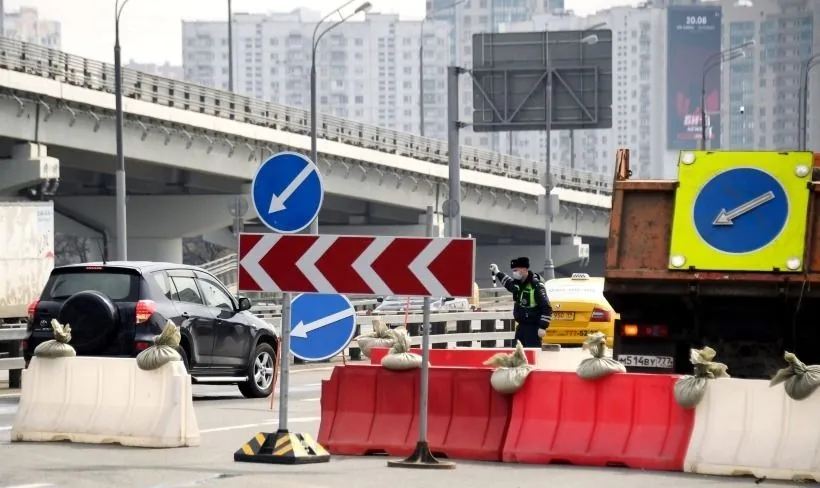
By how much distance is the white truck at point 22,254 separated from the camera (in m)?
35.9

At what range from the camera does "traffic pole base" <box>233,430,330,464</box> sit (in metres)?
13.2

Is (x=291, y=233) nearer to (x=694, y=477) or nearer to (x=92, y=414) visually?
(x=92, y=414)

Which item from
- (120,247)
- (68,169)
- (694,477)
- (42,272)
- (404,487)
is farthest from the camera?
(68,169)

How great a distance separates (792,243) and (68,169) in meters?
48.8

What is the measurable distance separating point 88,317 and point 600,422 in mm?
6641

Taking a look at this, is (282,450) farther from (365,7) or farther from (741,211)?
(365,7)

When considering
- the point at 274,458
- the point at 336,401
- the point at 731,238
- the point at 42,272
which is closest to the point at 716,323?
the point at 731,238

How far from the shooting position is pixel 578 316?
1043 inches

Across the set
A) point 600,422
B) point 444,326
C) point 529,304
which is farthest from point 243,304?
point 444,326

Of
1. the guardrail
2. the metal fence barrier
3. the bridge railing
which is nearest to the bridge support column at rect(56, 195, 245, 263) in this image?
the bridge railing

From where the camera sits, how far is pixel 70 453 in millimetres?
14141

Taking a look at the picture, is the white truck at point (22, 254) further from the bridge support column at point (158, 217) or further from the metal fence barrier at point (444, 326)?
the bridge support column at point (158, 217)

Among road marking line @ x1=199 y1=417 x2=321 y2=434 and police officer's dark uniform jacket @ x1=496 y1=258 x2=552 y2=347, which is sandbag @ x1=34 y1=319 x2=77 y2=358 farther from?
police officer's dark uniform jacket @ x1=496 y1=258 x2=552 y2=347

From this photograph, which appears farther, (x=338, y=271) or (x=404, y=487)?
(x=338, y=271)
